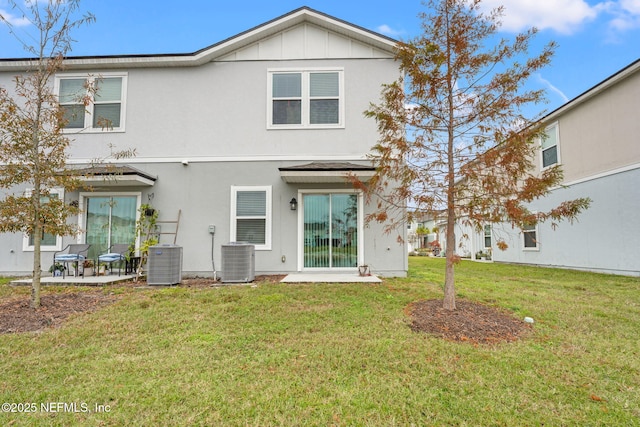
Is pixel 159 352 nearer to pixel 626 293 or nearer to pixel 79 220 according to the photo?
pixel 79 220

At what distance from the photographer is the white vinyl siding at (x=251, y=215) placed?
892 centimetres

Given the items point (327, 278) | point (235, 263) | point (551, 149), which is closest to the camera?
point (235, 263)

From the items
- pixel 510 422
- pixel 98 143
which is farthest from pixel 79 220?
pixel 510 422

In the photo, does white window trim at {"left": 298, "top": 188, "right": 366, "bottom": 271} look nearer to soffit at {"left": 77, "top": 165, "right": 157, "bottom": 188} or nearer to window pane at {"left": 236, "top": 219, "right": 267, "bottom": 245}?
window pane at {"left": 236, "top": 219, "right": 267, "bottom": 245}

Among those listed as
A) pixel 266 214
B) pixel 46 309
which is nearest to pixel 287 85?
pixel 266 214

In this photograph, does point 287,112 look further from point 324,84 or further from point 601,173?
point 601,173

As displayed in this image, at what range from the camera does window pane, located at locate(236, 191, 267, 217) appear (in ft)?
29.5

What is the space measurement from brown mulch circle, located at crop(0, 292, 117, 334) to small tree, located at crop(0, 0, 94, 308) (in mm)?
286

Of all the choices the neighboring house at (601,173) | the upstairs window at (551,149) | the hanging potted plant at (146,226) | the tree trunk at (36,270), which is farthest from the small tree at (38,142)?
the upstairs window at (551,149)

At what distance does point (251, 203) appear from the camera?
9016 millimetres

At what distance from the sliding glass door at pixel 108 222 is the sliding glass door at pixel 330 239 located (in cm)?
484

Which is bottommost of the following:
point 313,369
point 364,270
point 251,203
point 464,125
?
point 313,369

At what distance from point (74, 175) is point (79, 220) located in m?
4.34

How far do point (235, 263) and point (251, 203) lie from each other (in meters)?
1.89
